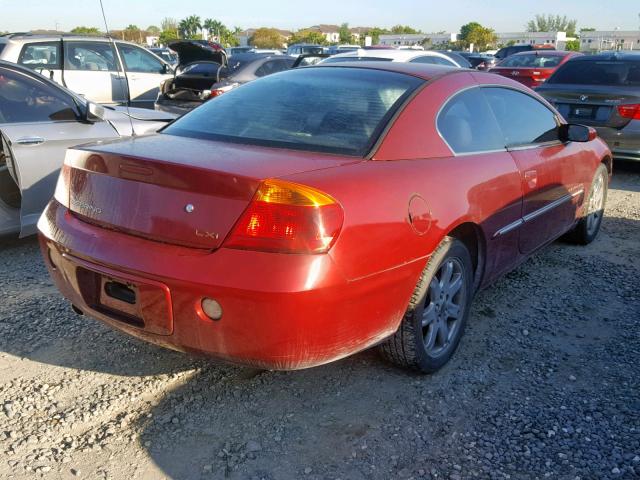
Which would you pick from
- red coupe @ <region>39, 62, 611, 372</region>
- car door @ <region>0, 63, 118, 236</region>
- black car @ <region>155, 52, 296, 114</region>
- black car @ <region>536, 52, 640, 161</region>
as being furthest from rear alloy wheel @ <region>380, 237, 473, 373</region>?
black car @ <region>155, 52, 296, 114</region>

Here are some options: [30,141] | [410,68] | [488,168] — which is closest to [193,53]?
[30,141]

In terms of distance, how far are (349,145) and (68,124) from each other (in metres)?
3.01

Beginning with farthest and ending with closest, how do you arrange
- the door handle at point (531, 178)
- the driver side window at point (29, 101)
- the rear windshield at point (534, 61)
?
the rear windshield at point (534, 61), the driver side window at point (29, 101), the door handle at point (531, 178)

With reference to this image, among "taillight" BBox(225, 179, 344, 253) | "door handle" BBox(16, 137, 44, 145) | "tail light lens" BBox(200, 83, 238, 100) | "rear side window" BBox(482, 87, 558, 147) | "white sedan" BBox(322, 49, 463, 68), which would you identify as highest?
"white sedan" BBox(322, 49, 463, 68)

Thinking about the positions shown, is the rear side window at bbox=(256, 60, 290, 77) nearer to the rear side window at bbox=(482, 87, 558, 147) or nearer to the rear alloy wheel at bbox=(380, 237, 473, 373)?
the rear side window at bbox=(482, 87, 558, 147)

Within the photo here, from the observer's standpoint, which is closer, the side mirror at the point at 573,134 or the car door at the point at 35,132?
the side mirror at the point at 573,134

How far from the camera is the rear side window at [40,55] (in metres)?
9.68

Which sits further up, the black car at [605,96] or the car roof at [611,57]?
the car roof at [611,57]

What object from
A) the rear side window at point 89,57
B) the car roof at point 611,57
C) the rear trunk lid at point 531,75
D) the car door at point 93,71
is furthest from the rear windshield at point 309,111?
the rear trunk lid at point 531,75

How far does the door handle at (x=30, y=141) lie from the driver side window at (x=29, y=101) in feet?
1.24

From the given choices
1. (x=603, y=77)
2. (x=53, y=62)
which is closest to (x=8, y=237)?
(x=53, y=62)

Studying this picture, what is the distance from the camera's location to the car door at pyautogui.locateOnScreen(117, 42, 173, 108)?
1111 cm

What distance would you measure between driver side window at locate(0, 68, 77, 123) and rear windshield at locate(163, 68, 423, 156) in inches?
78.6

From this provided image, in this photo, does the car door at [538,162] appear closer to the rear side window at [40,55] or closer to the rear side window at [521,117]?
the rear side window at [521,117]
